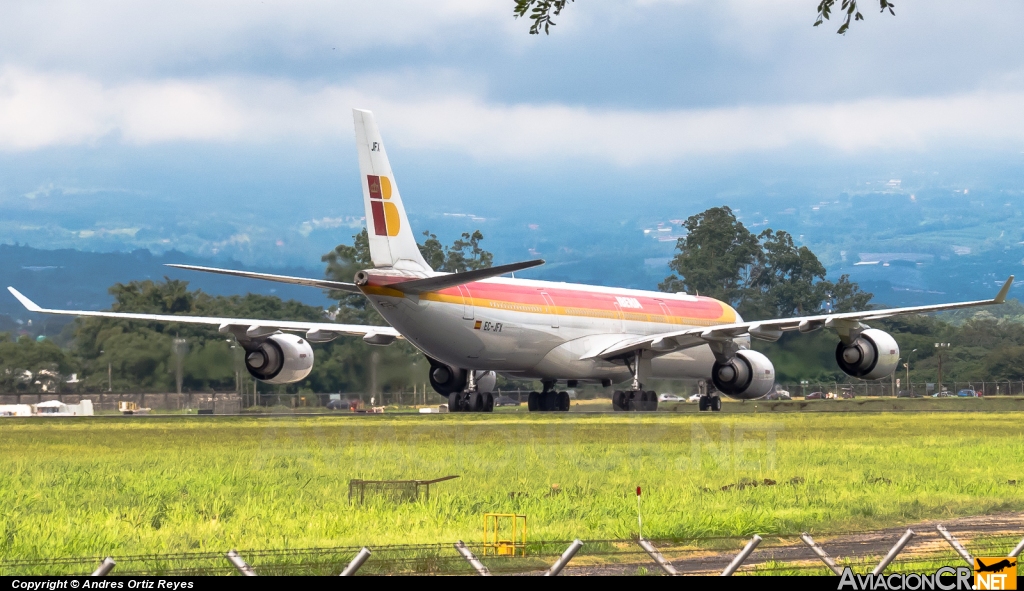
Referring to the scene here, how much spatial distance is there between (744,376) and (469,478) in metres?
24.4

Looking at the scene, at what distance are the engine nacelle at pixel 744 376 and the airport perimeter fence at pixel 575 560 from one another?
96.9 feet

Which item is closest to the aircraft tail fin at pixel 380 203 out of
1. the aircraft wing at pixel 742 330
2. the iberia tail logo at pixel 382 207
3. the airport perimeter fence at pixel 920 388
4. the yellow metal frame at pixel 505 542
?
the iberia tail logo at pixel 382 207

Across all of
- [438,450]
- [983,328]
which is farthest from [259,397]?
[983,328]

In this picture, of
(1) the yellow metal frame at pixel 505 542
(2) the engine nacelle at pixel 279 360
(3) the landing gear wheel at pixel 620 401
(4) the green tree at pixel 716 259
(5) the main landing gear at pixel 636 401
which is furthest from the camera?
(4) the green tree at pixel 716 259

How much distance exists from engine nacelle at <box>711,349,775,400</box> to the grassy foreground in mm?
6874

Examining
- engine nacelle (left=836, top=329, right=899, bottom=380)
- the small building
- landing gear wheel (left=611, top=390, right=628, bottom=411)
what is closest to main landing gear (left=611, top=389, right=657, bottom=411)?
landing gear wheel (left=611, top=390, right=628, bottom=411)

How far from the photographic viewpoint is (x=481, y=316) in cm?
3994

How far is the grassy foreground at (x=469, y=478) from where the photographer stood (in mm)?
16281

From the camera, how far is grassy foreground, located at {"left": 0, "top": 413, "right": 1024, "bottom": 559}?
16.3 m

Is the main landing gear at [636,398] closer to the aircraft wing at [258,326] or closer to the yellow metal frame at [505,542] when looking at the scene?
the aircraft wing at [258,326]

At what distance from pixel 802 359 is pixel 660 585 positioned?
42844 mm

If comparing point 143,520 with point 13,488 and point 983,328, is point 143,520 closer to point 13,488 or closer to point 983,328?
point 13,488

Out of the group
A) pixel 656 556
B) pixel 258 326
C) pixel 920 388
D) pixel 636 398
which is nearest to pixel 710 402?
pixel 636 398

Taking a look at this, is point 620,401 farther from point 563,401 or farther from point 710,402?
point 710,402
